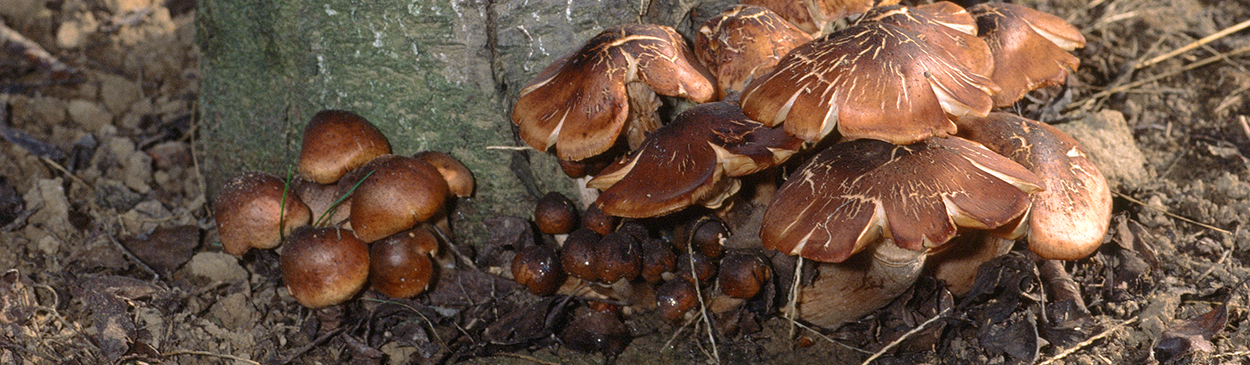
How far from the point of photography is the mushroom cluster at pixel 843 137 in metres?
2.95

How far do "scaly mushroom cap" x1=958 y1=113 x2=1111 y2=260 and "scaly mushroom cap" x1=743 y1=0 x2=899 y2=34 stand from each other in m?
0.79

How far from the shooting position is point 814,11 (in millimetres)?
3863

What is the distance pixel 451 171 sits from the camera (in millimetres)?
4270

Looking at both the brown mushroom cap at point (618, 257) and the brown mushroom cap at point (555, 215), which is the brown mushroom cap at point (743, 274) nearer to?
the brown mushroom cap at point (618, 257)

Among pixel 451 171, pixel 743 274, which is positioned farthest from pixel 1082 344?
pixel 451 171

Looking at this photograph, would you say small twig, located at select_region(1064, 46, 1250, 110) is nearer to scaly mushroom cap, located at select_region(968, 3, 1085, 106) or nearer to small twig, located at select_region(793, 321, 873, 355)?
scaly mushroom cap, located at select_region(968, 3, 1085, 106)

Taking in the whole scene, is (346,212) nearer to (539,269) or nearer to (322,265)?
(322,265)

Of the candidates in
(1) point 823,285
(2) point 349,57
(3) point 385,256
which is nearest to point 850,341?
(1) point 823,285

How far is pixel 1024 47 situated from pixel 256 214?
4032mm

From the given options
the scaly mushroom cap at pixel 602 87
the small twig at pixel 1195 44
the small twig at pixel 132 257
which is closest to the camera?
the scaly mushroom cap at pixel 602 87

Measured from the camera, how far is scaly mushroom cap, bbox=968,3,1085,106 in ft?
12.1

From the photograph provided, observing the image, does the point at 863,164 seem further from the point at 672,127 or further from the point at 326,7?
Result: the point at 326,7

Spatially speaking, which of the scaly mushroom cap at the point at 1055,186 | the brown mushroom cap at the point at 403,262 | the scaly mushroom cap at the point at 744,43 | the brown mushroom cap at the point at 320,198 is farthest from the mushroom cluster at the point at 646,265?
the scaly mushroom cap at the point at 1055,186

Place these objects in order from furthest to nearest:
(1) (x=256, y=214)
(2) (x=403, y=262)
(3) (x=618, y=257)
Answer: (1) (x=256, y=214) < (2) (x=403, y=262) < (3) (x=618, y=257)
